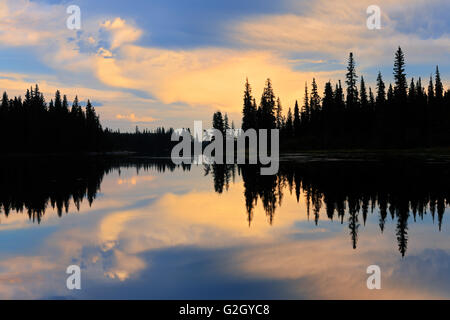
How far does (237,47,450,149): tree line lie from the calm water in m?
64.6

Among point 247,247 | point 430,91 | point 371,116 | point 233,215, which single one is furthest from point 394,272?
point 430,91

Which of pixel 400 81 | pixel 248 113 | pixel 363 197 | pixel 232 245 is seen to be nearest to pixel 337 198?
pixel 363 197

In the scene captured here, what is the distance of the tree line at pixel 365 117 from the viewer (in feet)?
270

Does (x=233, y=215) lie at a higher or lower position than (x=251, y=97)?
lower

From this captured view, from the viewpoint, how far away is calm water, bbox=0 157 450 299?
858 centimetres

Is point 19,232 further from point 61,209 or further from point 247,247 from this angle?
point 247,247

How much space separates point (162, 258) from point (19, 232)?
22.6 feet

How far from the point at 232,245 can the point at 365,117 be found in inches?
3613

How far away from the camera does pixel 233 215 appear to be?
671 inches

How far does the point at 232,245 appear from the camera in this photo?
39.8 ft

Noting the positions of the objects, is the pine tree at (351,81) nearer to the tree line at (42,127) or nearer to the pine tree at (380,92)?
the pine tree at (380,92)

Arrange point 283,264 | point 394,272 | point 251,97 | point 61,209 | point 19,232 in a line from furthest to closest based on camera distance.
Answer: point 251,97 < point 61,209 < point 19,232 < point 283,264 < point 394,272

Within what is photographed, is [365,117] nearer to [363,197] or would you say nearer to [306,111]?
[306,111]

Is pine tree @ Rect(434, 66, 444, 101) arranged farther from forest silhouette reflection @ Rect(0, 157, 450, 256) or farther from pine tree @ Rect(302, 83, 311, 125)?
forest silhouette reflection @ Rect(0, 157, 450, 256)
